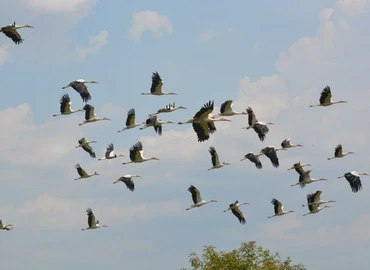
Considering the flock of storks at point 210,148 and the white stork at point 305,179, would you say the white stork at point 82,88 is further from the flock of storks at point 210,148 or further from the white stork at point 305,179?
the white stork at point 305,179

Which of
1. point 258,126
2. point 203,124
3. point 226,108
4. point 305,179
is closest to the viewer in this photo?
point 203,124

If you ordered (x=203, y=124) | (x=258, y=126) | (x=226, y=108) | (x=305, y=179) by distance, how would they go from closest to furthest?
(x=203, y=124)
(x=226, y=108)
(x=258, y=126)
(x=305, y=179)

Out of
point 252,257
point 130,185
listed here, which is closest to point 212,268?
point 252,257

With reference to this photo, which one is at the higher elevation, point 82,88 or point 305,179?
point 82,88

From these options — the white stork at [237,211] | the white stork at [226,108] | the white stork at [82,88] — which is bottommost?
the white stork at [237,211]

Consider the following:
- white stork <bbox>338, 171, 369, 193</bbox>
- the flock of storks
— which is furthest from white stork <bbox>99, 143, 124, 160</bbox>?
white stork <bbox>338, 171, 369, 193</bbox>

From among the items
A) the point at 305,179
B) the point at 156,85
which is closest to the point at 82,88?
the point at 156,85

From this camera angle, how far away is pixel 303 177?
50875 millimetres

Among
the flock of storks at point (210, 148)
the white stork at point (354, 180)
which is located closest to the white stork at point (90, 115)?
the flock of storks at point (210, 148)

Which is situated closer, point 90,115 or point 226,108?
point 226,108

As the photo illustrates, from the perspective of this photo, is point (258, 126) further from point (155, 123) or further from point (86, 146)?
point (86, 146)

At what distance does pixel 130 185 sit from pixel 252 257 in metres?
6.39

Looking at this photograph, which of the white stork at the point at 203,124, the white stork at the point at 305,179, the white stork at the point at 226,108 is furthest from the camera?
the white stork at the point at 305,179

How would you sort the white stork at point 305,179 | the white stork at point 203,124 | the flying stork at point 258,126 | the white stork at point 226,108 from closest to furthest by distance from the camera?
the white stork at point 203,124, the white stork at point 226,108, the flying stork at point 258,126, the white stork at point 305,179
